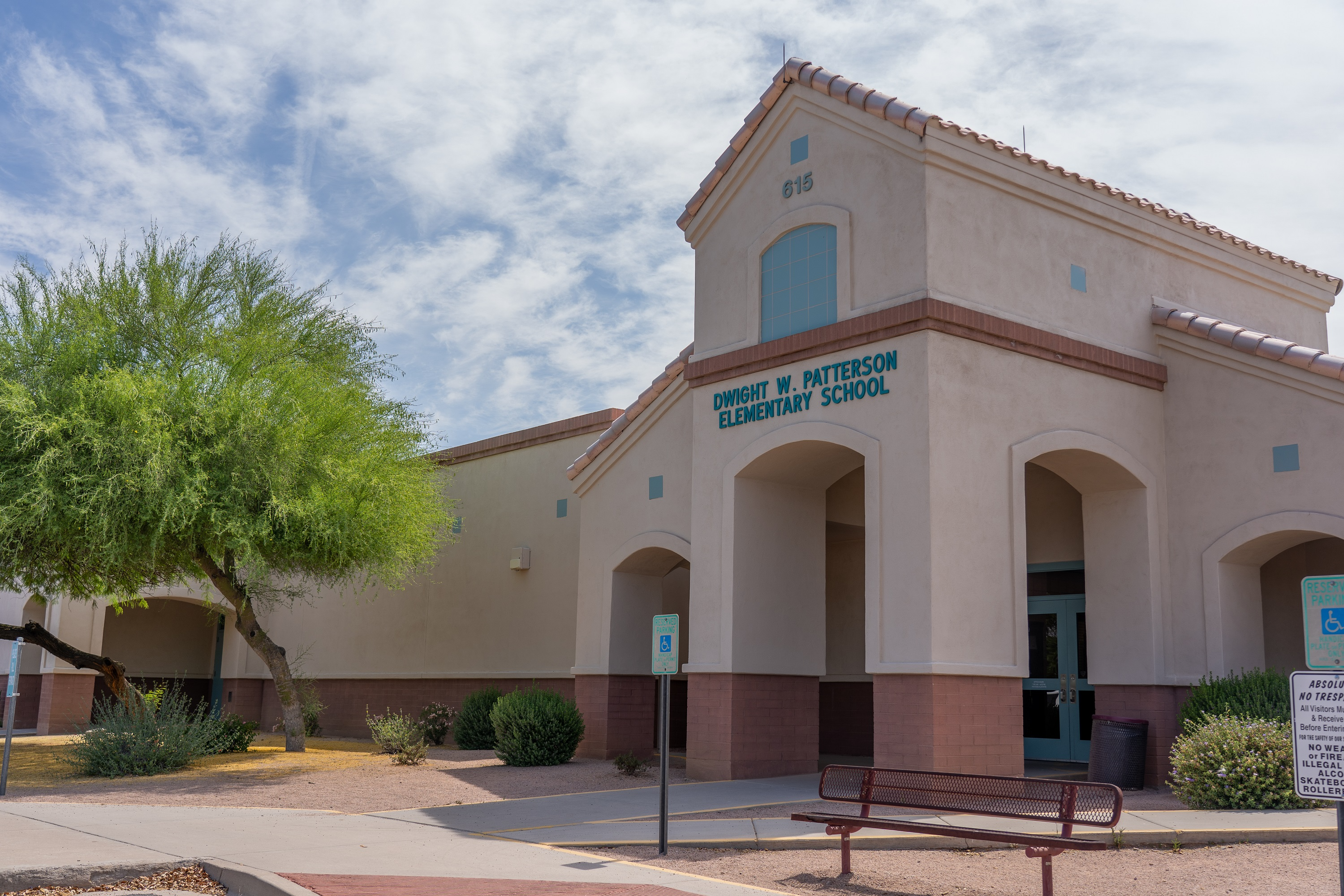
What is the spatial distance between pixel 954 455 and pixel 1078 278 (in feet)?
12.5

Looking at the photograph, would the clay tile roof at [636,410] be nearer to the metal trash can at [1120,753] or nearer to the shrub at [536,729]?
the shrub at [536,729]

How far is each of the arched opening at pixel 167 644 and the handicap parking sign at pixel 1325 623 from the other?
1241 inches

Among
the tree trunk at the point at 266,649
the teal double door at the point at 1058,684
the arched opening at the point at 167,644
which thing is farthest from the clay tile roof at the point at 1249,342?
the arched opening at the point at 167,644

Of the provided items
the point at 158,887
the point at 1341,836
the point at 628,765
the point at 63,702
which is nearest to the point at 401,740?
the point at 628,765

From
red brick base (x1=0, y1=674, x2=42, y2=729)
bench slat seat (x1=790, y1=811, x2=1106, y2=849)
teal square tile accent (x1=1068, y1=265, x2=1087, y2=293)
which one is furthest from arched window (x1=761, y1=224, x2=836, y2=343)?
red brick base (x1=0, y1=674, x2=42, y2=729)

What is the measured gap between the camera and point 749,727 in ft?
53.3

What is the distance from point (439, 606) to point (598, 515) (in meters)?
8.12

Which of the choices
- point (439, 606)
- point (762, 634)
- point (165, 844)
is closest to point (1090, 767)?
point (762, 634)

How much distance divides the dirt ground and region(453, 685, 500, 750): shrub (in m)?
1.63

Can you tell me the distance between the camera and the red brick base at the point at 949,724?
1352 cm

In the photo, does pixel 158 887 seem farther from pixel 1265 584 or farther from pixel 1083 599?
pixel 1265 584

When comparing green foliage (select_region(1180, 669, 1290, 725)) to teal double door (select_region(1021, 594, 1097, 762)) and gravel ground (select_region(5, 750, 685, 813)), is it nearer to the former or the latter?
teal double door (select_region(1021, 594, 1097, 762))

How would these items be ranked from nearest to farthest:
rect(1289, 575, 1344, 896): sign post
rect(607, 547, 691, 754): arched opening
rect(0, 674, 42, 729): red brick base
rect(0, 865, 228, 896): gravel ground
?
rect(1289, 575, 1344, 896): sign post, rect(0, 865, 228, 896): gravel ground, rect(607, 547, 691, 754): arched opening, rect(0, 674, 42, 729): red brick base

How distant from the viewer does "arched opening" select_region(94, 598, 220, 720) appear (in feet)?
111
